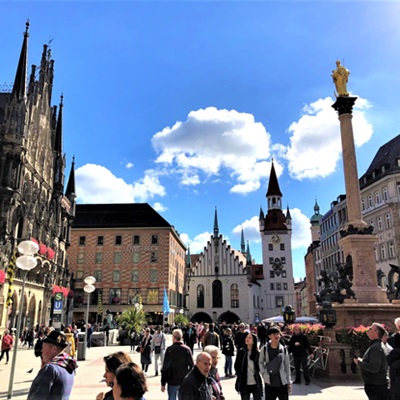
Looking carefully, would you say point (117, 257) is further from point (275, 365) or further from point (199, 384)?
point (199, 384)

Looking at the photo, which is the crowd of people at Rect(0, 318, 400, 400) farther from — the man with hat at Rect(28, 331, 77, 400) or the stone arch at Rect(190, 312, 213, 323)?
the stone arch at Rect(190, 312, 213, 323)

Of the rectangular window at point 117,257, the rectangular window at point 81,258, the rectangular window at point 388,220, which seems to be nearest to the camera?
the rectangular window at point 388,220

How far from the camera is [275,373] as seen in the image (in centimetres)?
680

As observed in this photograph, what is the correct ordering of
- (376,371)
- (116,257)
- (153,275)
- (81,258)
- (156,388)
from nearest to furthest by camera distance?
(376,371) → (156,388) → (153,275) → (116,257) → (81,258)

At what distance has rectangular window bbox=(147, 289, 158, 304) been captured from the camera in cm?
5612

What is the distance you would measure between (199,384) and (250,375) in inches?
129

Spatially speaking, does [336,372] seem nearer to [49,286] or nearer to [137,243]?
[49,286]

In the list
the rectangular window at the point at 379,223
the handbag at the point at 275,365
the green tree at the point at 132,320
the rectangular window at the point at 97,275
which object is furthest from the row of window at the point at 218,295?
the handbag at the point at 275,365

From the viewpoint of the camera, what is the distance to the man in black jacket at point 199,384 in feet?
14.4

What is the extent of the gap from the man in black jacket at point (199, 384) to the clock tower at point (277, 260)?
3079 inches

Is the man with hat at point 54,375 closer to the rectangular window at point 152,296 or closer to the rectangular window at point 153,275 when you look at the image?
the rectangular window at point 152,296

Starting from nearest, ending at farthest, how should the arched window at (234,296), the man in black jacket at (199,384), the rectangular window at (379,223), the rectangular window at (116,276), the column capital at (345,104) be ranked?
the man in black jacket at (199,384), the column capital at (345,104), the rectangular window at (379,223), the rectangular window at (116,276), the arched window at (234,296)

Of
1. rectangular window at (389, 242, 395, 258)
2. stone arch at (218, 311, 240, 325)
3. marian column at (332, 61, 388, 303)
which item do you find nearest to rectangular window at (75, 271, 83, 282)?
stone arch at (218, 311, 240, 325)

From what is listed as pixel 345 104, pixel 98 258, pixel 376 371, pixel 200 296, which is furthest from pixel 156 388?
pixel 200 296
